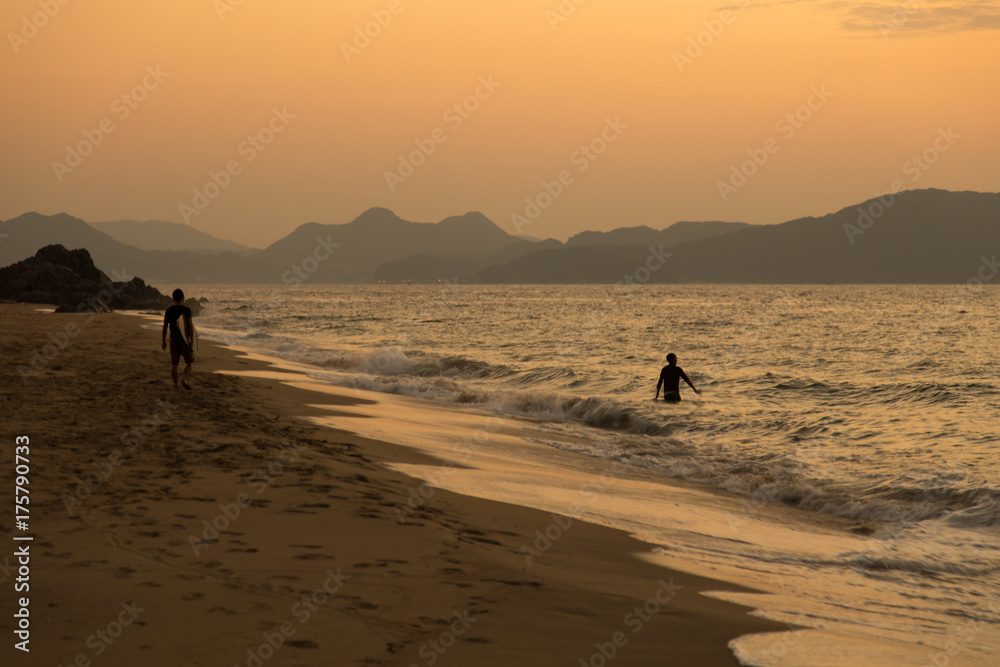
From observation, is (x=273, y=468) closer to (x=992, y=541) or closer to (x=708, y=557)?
(x=708, y=557)

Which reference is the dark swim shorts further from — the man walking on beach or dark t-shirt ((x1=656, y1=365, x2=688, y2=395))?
dark t-shirt ((x1=656, y1=365, x2=688, y2=395))

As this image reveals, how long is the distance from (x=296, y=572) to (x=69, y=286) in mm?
68384

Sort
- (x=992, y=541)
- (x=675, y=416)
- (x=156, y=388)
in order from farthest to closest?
(x=675, y=416), (x=156, y=388), (x=992, y=541)

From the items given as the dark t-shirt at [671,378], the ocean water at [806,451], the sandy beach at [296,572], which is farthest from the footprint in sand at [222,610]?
the dark t-shirt at [671,378]

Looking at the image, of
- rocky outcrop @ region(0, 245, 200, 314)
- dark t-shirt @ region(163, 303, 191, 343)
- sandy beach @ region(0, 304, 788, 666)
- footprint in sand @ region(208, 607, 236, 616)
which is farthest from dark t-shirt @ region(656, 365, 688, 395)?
rocky outcrop @ region(0, 245, 200, 314)

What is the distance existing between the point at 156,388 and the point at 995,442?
16344 millimetres

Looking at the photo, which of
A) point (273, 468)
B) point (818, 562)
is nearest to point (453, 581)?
point (273, 468)

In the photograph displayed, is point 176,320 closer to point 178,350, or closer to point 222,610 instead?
point 178,350

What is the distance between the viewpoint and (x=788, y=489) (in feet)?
36.7

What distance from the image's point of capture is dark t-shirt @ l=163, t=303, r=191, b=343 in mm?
14500

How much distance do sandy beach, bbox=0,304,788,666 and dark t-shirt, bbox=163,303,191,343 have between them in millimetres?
4780

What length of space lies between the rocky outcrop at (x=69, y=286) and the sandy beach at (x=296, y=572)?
52169mm

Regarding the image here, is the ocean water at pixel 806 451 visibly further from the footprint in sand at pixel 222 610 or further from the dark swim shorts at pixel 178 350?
the dark swim shorts at pixel 178 350

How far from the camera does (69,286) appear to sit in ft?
207
